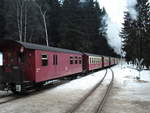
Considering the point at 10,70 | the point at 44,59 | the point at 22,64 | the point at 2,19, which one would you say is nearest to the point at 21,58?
the point at 22,64

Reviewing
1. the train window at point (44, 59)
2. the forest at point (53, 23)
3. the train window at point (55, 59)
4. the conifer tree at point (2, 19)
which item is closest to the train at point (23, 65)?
the train window at point (44, 59)

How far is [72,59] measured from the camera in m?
20.5

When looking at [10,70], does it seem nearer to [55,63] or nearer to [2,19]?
[55,63]

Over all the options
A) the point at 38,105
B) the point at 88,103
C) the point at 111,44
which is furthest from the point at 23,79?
the point at 111,44

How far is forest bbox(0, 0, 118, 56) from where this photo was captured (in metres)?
38.0

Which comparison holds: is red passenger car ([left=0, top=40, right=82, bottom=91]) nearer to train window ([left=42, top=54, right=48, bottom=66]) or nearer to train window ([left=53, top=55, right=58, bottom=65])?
train window ([left=42, top=54, right=48, bottom=66])

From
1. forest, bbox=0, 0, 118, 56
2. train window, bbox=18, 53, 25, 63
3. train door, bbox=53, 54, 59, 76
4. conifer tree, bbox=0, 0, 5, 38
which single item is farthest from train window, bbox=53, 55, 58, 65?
conifer tree, bbox=0, 0, 5, 38

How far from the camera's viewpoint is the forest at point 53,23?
38.0 m

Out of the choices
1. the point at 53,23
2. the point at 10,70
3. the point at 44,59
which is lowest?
the point at 10,70

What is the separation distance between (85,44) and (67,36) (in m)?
5.40

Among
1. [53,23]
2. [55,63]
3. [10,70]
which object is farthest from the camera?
[53,23]

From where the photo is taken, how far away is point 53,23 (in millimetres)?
56625

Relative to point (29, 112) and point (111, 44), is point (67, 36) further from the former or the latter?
point (29, 112)

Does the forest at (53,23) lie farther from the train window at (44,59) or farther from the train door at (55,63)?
the train window at (44,59)
